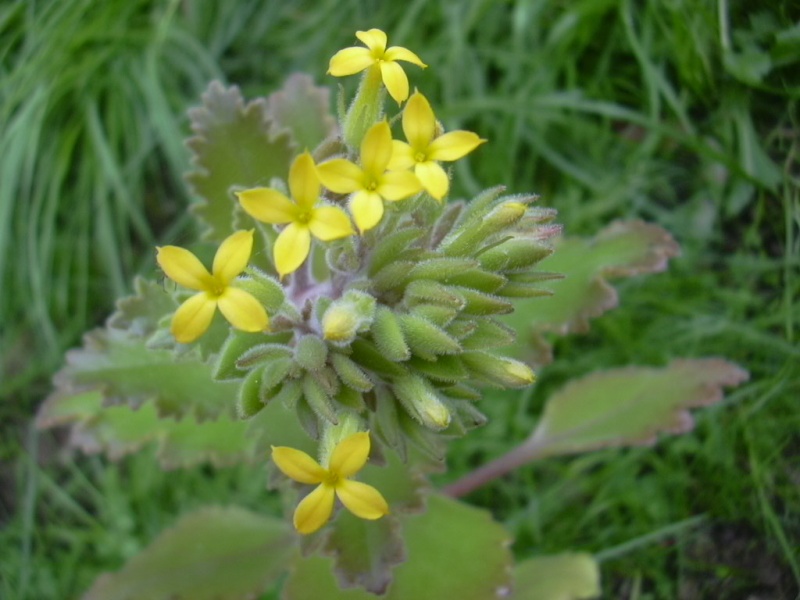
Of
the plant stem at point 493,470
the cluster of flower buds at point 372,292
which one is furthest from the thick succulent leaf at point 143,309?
the plant stem at point 493,470

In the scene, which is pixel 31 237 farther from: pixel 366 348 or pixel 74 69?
pixel 366 348

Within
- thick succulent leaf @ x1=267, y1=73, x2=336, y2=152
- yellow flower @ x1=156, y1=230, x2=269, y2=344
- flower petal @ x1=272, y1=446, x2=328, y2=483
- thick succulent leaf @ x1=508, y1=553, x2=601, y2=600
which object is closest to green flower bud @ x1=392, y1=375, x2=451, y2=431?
flower petal @ x1=272, y1=446, x2=328, y2=483

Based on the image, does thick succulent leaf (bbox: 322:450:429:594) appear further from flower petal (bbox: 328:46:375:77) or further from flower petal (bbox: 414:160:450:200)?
flower petal (bbox: 328:46:375:77)

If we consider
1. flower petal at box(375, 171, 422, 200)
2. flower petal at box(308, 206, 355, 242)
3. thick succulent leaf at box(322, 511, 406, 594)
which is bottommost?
thick succulent leaf at box(322, 511, 406, 594)

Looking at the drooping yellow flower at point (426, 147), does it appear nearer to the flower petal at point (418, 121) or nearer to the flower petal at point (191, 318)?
the flower petal at point (418, 121)

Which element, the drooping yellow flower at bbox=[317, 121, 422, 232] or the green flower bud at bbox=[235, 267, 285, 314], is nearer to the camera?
the drooping yellow flower at bbox=[317, 121, 422, 232]

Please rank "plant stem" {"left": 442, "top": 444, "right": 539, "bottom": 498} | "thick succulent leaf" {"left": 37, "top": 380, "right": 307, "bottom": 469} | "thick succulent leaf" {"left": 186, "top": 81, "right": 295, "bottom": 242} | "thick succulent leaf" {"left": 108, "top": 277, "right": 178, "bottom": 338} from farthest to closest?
1. "plant stem" {"left": 442, "top": 444, "right": 539, "bottom": 498}
2. "thick succulent leaf" {"left": 37, "top": 380, "right": 307, "bottom": 469}
3. "thick succulent leaf" {"left": 186, "top": 81, "right": 295, "bottom": 242}
4. "thick succulent leaf" {"left": 108, "top": 277, "right": 178, "bottom": 338}

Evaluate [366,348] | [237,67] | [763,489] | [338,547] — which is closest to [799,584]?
[763,489]
